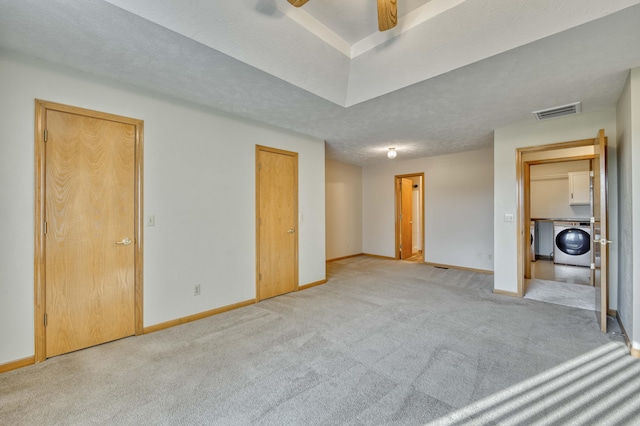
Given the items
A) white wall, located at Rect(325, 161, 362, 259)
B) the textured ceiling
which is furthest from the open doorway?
white wall, located at Rect(325, 161, 362, 259)

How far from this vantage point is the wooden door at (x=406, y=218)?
6645 mm

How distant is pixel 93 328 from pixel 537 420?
3.34m

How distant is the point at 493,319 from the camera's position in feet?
9.66

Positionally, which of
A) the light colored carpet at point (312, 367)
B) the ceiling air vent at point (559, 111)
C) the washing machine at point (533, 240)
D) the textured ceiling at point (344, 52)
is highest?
the textured ceiling at point (344, 52)

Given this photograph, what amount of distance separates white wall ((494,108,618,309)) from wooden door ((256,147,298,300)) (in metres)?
2.95

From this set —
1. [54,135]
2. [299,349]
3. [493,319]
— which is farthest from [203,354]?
[493,319]

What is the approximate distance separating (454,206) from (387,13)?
474cm

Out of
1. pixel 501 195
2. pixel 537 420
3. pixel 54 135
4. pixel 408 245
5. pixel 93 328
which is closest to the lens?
pixel 537 420

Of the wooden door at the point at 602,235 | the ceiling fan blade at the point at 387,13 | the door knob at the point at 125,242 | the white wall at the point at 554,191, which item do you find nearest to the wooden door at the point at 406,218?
the white wall at the point at 554,191

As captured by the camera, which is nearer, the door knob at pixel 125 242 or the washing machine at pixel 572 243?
the door knob at pixel 125 242

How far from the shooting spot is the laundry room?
5.39m

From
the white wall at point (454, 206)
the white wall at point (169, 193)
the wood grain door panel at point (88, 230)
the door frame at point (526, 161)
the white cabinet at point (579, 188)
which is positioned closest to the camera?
the white wall at point (169, 193)

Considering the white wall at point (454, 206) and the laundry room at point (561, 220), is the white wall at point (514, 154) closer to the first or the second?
the white wall at point (454, 206)

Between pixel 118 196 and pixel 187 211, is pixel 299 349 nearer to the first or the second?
pixel 187 211
